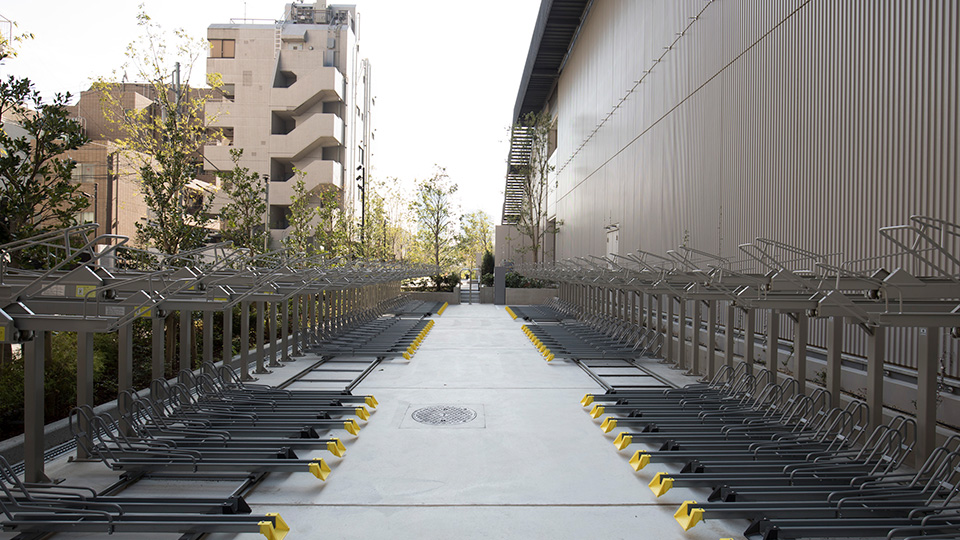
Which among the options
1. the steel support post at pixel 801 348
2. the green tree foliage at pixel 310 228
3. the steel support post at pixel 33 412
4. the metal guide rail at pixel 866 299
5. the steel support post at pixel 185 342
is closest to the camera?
the metal guide rail at pixel 866 299

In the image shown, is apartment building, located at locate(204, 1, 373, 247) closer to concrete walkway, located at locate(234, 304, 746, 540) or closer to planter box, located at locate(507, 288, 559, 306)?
planter box, located at locate(507, 288, 559, 306)

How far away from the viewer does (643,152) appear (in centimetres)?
1662

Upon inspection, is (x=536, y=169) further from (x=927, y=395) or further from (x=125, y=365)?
(x=927, y=395)

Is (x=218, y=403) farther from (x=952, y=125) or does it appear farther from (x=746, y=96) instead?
(x=746, y=96)

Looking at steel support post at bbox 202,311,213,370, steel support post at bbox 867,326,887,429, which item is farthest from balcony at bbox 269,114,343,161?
steel support post at bbox 867,326,887,429

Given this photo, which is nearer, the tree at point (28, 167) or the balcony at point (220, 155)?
the tree at point (28, 167)

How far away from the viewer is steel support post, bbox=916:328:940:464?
→ 15.7ft

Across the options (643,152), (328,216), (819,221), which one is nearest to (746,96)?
(819,221)

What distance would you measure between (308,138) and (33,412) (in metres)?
40.7

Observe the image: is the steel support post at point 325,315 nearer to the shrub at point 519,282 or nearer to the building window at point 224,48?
the shrub at point 519,282

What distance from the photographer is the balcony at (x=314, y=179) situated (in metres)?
42.4

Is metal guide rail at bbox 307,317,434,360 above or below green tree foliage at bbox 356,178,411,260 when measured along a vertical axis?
below

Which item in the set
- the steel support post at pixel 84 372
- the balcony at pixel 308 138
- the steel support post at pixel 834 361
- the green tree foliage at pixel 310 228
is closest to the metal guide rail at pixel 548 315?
the green tree foliage at pixel 310 228

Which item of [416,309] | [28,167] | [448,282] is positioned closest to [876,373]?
[28,167]
